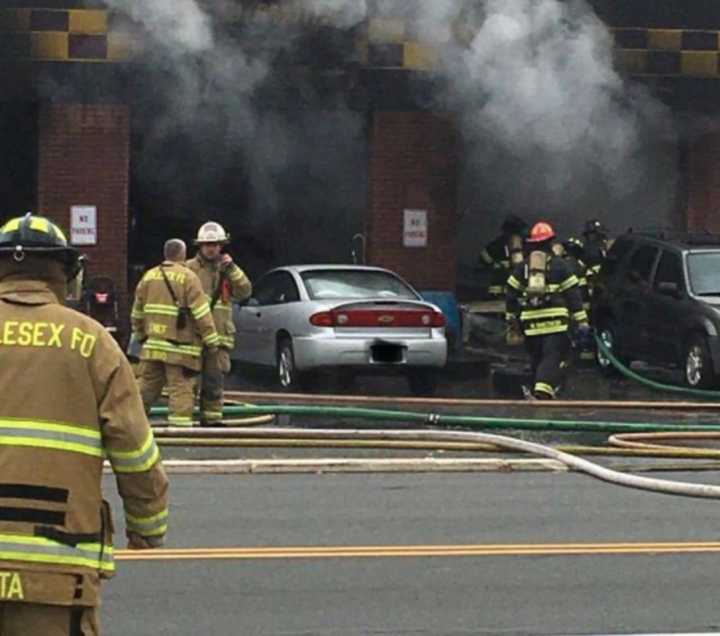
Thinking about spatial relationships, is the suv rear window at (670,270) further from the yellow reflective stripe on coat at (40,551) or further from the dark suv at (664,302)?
the yellow reflective stripe on coat at (40,551)

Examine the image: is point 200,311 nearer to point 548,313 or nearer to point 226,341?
point 226,341

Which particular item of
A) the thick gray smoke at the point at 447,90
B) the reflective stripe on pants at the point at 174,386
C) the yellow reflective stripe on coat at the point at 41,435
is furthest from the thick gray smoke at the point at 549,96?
the yellow reflective stripe on coat at the point at 41,435

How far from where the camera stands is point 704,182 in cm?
2312

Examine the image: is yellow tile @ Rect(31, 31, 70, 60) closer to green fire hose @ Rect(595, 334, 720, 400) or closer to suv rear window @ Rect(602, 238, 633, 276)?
suv rear window @ Rect(602, 238, 633, 276)

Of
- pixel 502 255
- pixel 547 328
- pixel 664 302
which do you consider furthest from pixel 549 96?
pixel 547 328

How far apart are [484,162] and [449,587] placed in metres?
15.6

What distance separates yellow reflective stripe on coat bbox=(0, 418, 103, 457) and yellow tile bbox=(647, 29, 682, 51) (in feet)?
60.8

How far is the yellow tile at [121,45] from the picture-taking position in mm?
20703

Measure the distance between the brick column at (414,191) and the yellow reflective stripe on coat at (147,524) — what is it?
17492mm

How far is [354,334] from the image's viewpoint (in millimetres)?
17594

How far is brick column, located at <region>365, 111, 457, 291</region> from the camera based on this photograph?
2197cm

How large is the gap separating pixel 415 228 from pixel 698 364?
496 centimetres

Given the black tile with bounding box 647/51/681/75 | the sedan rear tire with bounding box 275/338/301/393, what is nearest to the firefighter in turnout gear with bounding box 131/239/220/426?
the sedan rear tire with bounding box 275/338/301/393

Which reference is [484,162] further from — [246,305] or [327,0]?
[246,305]
